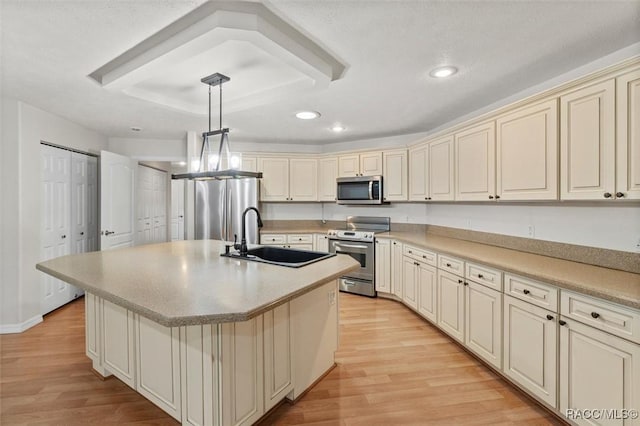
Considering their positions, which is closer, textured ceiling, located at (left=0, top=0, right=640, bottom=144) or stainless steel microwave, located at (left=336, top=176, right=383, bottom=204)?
textured ceiling, located at (left=0, top=0, right=640, bottom=144)

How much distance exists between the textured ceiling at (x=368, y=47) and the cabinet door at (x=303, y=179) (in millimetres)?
1498

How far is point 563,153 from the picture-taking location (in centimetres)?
207

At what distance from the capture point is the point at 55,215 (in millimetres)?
3598

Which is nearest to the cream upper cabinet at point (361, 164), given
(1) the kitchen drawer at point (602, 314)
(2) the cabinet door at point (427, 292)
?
(2) the cabinet door at point (427, 292)

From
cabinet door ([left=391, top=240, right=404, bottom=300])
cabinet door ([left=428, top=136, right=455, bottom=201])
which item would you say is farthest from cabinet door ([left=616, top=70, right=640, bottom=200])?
cabinet door ([left=391, top=240, right=404, bottom=300])

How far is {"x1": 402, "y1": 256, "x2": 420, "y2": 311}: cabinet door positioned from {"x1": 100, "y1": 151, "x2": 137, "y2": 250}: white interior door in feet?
12.8

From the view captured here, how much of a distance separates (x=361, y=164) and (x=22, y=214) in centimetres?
404

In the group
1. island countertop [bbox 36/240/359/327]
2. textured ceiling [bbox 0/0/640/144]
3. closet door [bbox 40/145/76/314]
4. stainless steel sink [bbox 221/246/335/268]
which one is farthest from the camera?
closet door [bbox 40/145/76/314]

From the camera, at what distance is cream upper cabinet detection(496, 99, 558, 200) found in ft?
7.05

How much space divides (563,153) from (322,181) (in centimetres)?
326

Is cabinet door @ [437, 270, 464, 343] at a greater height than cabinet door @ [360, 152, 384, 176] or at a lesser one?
lesser

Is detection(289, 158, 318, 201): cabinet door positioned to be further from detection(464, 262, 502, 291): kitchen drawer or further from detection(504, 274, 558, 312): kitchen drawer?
detection(504, 274, 558, 312): kitchen drawer

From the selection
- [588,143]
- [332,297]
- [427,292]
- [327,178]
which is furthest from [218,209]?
[588,143]

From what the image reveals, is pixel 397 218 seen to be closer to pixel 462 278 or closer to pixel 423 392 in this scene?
pixel 462 278
